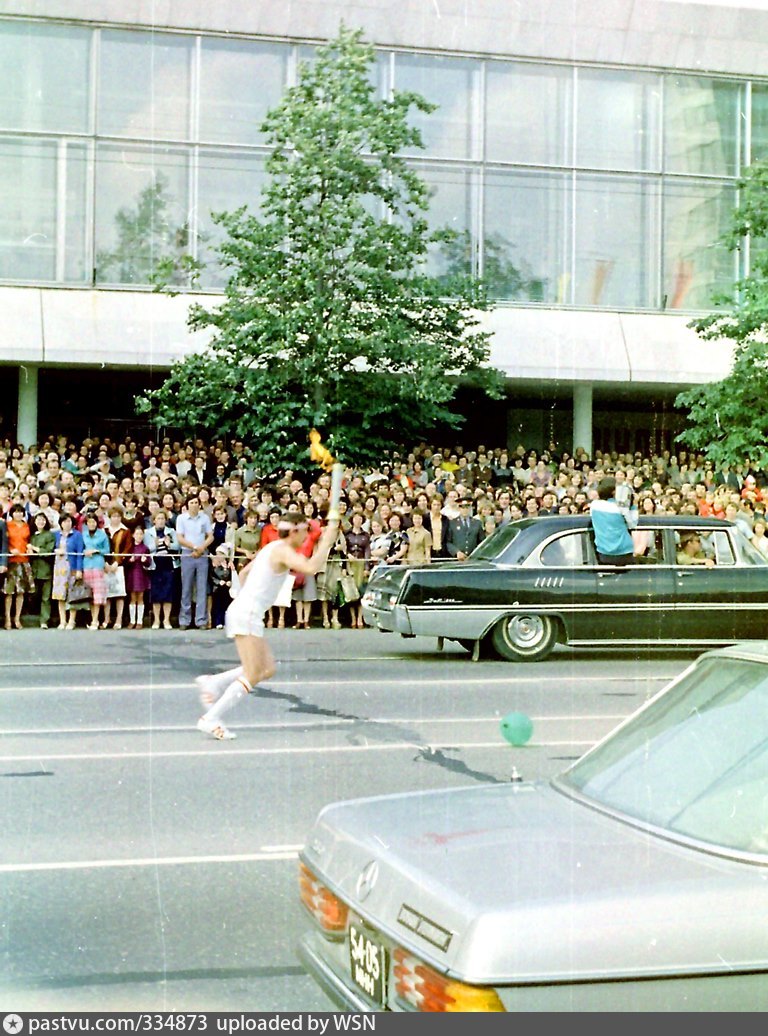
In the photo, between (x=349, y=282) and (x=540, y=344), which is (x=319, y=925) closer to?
(x=349, y=282)

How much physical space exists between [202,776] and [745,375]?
17935 millimetres

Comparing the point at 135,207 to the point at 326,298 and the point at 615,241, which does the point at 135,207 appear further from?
the point at 615,241

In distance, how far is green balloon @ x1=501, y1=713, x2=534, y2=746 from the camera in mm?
9172

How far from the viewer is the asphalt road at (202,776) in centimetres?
488

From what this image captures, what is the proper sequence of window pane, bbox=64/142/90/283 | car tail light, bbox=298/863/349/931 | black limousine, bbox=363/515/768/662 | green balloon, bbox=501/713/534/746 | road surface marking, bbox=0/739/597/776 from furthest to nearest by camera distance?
1. window pane, bbox=64/142/90/283
2. black limousine, bbox=363/515/768/662
3. green balloon, bbox=501/713/534/746
4. road surface marking, bbox=0/739/597/776
5. car tail light, bbox=298/863/349/931

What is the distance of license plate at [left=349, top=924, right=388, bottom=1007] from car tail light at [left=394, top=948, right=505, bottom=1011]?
0.30ft

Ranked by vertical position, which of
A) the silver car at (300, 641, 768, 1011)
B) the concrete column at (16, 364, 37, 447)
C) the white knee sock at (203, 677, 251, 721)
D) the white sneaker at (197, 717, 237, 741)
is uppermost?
the concrete column at (16, 364, 37, 447)

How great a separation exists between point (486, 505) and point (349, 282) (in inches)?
166

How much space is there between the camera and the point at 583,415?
1251 inches

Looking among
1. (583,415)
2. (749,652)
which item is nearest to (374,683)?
(749,652)

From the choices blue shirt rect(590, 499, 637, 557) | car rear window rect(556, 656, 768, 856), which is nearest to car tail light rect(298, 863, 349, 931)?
car rear window rect(556, 656, 768, 856)

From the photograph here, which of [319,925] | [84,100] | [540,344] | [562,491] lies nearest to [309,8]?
[84,100]

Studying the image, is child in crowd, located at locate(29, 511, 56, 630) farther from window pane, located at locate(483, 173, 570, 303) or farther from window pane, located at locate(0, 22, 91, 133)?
window pane, located at locate(483, 173, 570, 303)

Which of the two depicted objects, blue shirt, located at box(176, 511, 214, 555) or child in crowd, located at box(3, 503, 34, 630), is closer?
child in crowd, located at box(3, 503, 34, 630)
